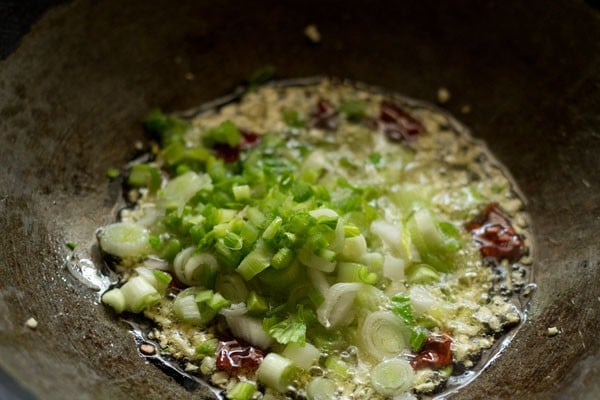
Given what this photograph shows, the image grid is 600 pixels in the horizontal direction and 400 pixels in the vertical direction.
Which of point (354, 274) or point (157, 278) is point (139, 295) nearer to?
point (157, 278)

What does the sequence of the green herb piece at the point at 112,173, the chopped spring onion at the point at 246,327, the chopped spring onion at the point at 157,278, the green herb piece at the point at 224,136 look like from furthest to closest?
the green herb piece at the point at 224,136
the green herb piece at the point at 112,173
the chopped spring onion at the point at 157,278
the chopped spring onion at the point at 246,327

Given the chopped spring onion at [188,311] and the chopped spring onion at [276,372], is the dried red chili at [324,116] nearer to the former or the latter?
the chopped spring onion at [188,311]

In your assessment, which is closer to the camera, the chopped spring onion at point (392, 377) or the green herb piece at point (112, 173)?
the chopped spring onion at point (392, 377)

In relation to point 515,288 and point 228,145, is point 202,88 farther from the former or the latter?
point 515,288

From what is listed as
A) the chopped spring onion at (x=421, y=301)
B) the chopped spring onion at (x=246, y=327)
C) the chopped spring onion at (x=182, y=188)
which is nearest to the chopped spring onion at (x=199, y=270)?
the chopped spring onion at (x=246, y=327)

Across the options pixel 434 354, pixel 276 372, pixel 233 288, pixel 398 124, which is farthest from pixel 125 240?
pixel 398 124

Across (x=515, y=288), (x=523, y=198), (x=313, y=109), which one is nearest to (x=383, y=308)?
(x=515, y=288)

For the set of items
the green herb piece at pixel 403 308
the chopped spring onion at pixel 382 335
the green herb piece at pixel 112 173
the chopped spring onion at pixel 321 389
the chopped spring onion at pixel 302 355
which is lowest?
the green herb piece at pixel 112 173

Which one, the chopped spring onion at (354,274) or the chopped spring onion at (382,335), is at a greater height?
the chopped spring onion at (354,274)
